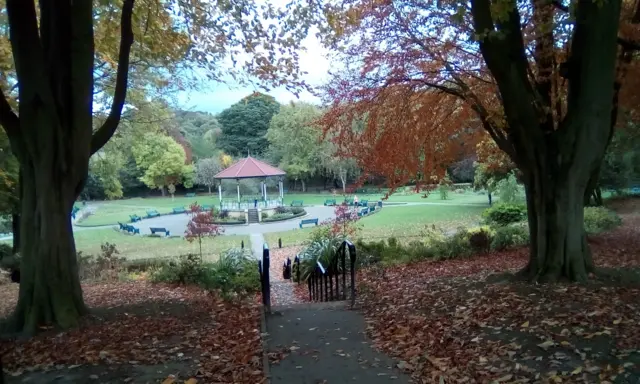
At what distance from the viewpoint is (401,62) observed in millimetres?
8820

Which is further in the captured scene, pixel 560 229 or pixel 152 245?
pixel 152 245

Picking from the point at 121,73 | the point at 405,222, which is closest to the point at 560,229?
the point at 121,73

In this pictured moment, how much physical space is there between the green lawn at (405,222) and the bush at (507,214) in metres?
4.80

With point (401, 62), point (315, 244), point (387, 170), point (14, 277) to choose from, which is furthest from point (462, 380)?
point (14, 277)

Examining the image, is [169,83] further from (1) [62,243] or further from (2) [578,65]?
(2) [578,65]

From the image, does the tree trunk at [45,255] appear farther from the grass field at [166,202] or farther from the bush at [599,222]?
the grass field at [166,202]

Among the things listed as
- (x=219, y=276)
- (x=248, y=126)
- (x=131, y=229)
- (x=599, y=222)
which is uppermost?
(x=248, y=126)

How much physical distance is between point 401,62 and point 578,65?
3418mm

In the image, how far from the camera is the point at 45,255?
19.1ft

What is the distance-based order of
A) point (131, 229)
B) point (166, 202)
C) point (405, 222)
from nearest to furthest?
point (405, 222) < point (131, 229) < point (166, 202)

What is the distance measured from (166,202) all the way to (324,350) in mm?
55784

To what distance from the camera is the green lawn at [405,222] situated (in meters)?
26.0

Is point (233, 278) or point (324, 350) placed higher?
point (324, 350)

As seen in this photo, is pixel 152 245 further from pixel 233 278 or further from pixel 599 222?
pixel 599 222
